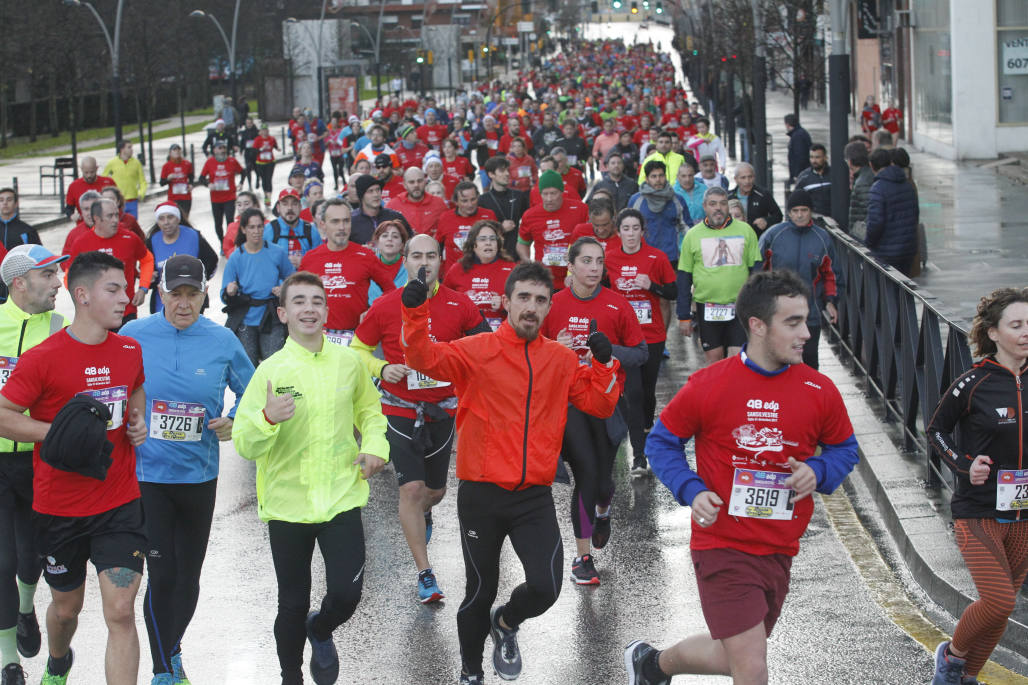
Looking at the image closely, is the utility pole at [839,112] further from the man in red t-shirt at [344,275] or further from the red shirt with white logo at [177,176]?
the red shirt with white logo at [177,176]

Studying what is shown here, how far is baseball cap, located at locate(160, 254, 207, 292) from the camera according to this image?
6406 millimetres

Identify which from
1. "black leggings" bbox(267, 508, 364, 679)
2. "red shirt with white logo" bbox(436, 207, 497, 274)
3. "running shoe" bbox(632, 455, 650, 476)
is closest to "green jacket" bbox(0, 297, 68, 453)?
"black leggings" bbox(267, 508, 364, 679)

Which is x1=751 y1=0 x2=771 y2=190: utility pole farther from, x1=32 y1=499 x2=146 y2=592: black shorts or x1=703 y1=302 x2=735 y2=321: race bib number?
x1=32 y1=499 x2=146 y2=592: black shorts

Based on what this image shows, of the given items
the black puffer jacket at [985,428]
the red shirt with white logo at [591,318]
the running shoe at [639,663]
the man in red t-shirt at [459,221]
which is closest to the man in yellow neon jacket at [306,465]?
the running shoe at [639,663]

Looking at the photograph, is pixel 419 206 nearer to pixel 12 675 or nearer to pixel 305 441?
pixel 12 675

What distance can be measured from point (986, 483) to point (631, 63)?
91777 mm

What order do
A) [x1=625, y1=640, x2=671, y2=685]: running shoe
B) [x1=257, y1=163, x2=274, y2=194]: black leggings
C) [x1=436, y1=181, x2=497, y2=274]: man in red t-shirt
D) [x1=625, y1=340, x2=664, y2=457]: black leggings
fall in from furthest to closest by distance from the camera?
[x1=257, y1=163, x2=274, y2=194]: black leggings, [x1=436, y1=181, x2=497, y2=274]: man in red t-shirt, [x1=625, y1=340, x2=664, y2=457]: black leggings, [x1=625, y1=640, x2=671, y2=685]: running shoe

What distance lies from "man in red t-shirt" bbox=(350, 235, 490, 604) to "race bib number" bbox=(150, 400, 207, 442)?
4.62ft

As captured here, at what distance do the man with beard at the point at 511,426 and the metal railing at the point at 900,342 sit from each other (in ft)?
8.79

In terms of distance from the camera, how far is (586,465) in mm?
7926

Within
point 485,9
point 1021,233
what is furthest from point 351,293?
point 485,9

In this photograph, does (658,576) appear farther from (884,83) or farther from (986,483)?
(884,83)

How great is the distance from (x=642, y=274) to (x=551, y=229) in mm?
2862

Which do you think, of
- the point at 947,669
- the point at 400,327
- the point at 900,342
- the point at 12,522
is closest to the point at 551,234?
the point at 900,342
